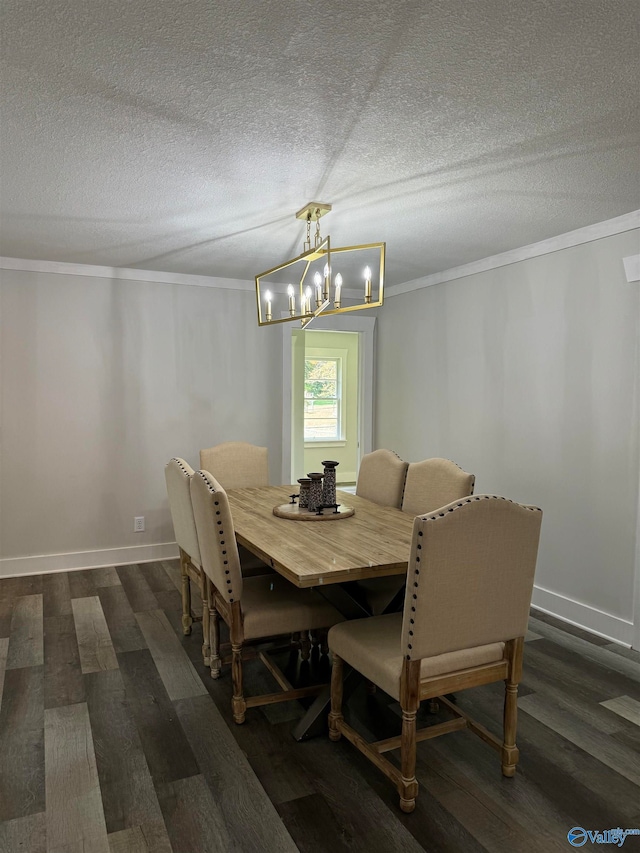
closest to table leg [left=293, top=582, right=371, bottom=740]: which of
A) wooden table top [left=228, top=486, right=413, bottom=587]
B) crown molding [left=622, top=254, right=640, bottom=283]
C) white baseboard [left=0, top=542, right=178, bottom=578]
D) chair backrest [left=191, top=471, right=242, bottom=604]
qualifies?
wooden table top [left=228, top=486, right=413, bottom=587]

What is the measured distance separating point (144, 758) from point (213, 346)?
3.54 meters

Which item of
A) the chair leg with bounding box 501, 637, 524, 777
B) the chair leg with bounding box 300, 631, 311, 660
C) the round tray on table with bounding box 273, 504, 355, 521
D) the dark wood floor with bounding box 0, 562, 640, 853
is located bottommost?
the dark wood floor with bounding box 0, 562, 640, 853

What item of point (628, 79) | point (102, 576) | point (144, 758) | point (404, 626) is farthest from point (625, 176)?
point (102, 576)

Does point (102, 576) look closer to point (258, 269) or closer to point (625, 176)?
point (258, 269)

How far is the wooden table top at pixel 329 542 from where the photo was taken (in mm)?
2260

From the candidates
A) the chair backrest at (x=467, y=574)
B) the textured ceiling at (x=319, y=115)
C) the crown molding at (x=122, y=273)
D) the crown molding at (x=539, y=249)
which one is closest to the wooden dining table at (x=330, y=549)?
the chair backrest at (x=467, y=574)

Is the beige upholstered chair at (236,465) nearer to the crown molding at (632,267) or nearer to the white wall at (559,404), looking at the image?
the white wall at (559,404)

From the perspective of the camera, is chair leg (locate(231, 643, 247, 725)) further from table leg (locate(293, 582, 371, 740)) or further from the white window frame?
the white window frame

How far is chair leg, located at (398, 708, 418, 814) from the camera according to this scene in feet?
6.54

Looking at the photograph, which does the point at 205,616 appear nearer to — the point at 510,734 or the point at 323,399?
the point at 510,734

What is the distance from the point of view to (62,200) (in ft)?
10.3

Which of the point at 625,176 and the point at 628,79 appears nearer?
the point at 628,79

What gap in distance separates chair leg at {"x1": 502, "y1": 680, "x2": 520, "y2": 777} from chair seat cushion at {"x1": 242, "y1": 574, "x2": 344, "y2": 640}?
78cm

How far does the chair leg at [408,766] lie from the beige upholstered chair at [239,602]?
70 cm
